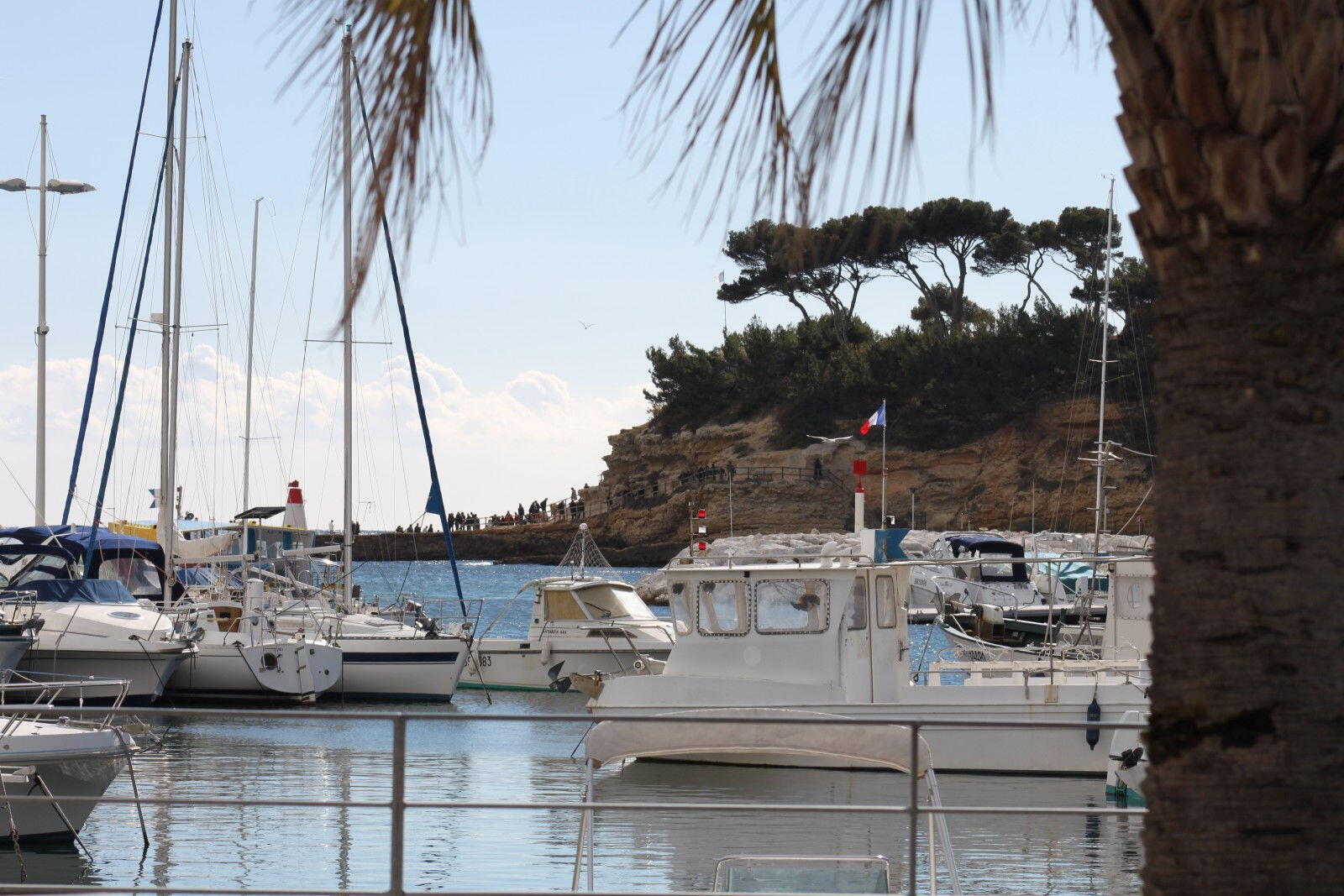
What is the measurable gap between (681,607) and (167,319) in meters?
17.0

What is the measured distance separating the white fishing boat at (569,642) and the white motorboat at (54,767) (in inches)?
593

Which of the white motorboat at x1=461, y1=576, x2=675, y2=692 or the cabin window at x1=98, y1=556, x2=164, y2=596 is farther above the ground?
the cabin window at x1=98, y1=556, x2=164, y2=596

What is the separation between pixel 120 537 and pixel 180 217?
6803 mm

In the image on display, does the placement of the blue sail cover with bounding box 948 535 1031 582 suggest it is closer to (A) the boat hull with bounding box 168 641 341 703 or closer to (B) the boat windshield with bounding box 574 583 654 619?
(B) the boat windshield with bounding box 574 583 654 619

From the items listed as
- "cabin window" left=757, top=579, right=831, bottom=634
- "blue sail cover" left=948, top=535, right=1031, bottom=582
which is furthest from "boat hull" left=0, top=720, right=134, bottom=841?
"blue sail cover" left=948, top=535, right=1031, bottom=582

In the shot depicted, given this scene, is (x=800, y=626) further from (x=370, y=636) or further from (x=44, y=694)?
(x=370, y=636)

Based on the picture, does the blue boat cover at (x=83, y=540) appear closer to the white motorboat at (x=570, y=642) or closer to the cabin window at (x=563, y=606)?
the white motorboat at (x=570, y=642)

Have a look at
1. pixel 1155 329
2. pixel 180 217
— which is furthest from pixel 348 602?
pixel 1155 329

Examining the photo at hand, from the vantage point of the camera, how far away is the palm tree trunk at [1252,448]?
2.59 meters

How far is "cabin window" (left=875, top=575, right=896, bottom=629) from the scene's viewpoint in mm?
16328

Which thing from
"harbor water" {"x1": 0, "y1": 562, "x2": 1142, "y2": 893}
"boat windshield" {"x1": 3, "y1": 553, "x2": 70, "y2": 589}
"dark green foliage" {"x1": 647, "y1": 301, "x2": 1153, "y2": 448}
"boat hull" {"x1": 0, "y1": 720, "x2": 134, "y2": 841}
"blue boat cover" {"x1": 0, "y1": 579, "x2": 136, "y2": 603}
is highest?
"dark green foliage" {"x1": 647, "y1": 301, "x2": 1153, "y2": 448}

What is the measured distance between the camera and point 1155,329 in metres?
2.89

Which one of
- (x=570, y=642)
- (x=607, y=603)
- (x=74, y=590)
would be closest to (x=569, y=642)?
(x=570, y=642)

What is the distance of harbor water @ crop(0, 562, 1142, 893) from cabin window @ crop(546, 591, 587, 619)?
7.20 metres
